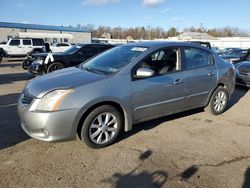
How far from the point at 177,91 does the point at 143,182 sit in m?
2.16

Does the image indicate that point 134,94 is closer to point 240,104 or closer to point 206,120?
point 206,120

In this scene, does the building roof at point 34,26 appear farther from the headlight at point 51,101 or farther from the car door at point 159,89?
the headlight at point 51,101

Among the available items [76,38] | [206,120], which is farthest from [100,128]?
[76,38]

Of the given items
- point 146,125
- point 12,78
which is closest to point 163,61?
point 146,125

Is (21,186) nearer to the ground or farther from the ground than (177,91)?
nearer to the ground

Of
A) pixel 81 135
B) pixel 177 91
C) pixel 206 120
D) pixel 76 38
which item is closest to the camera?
pixel 81 135

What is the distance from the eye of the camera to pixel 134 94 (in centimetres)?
420

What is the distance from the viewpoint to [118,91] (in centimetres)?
402

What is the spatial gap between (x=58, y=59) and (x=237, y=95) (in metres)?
7.07

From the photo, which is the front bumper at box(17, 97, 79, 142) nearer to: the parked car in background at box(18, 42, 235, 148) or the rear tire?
the parked car in background at box(18, 42, 235, 148)

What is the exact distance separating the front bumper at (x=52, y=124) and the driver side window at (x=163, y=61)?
1714 mm

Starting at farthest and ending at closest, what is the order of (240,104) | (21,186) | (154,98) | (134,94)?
(240,104), (154,98), (134,94), (21,186)

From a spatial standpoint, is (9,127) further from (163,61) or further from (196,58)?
(196,58)

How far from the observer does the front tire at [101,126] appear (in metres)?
3.86
